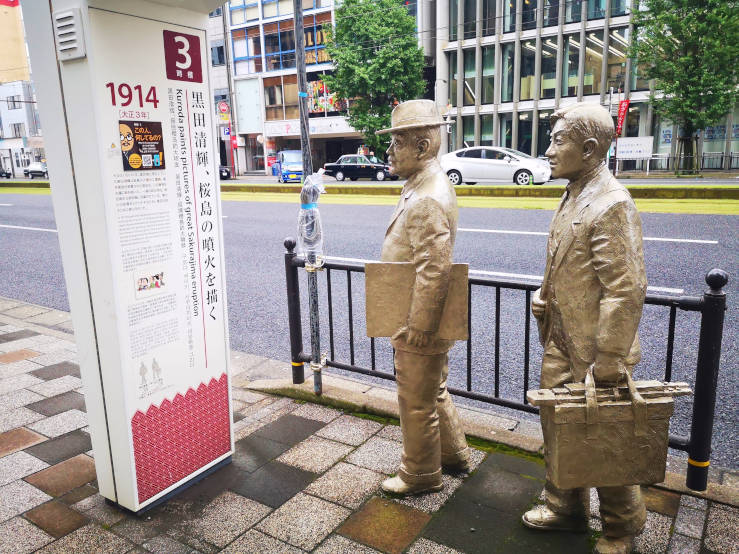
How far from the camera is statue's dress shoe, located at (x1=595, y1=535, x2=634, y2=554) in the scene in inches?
97.4

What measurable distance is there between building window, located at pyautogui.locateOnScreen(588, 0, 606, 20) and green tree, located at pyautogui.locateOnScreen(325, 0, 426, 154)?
929cm

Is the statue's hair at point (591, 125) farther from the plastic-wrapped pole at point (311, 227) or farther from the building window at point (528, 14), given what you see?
the building window at point (528, 14)

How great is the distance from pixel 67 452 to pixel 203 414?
110cm

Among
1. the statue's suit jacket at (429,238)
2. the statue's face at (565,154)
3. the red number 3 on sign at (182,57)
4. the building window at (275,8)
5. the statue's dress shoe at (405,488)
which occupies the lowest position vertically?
the statue's dress shoe at (405,488)

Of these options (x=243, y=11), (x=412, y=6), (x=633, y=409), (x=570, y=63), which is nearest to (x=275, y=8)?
(x=243, y=11)

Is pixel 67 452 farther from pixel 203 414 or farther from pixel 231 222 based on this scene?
pixel 231 222

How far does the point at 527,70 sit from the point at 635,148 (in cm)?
929

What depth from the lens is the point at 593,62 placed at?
1210 inches

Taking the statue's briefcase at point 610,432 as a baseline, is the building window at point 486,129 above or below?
above

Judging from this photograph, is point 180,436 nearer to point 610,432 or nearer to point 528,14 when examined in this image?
point 610,432

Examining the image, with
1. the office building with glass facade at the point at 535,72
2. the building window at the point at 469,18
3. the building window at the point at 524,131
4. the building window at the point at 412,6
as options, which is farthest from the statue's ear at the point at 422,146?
the building window at the point at 412,6

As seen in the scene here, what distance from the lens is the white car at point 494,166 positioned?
21.1 metres

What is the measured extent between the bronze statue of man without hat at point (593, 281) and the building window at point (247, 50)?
43.2 metres

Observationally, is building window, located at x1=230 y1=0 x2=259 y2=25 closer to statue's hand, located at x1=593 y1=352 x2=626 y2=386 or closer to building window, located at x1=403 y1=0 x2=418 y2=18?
building window, located at x1=403 y1=0 x2=418 y2=18
